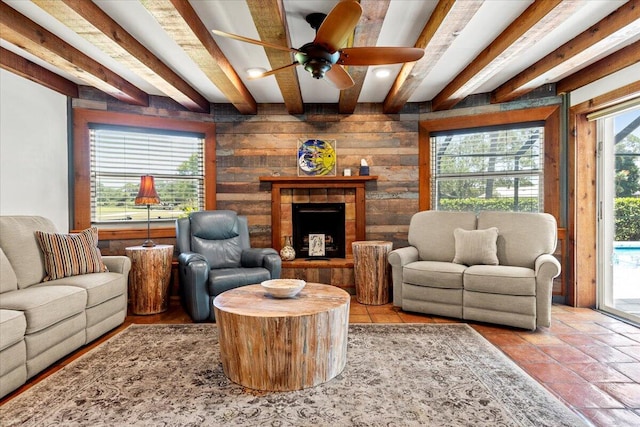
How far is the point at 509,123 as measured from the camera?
4.30 metres

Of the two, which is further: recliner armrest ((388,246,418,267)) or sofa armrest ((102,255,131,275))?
recliner armrest ((388,246,418,267))

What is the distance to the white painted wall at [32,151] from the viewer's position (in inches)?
126

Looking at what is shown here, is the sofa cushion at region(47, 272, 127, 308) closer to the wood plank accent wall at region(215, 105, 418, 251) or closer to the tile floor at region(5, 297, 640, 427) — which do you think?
the tile floor at region(5, 297, 640, 427)

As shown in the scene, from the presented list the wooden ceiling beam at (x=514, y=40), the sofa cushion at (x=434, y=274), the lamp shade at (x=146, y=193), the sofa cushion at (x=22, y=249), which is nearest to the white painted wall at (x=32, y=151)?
the sofa cushion at (x=22, y=249)

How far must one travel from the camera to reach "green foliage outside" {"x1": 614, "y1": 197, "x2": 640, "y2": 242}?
3.55 metres

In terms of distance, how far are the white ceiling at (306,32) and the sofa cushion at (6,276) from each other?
5.85 feet

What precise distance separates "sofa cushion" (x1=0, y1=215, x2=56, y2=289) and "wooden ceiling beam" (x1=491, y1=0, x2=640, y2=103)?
4.70 metres

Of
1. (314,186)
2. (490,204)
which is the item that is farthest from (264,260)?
(490,204)

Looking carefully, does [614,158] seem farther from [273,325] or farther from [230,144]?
[230,144]

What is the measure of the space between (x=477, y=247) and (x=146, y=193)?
349 cm

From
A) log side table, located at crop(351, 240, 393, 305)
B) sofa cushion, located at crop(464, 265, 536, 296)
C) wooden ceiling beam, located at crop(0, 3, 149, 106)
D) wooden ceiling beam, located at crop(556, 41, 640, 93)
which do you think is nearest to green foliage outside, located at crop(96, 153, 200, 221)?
wooden ceiling beam, located at crop(0, 3, 149, 106)

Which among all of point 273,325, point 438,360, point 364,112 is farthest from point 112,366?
point 364,112

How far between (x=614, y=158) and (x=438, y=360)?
300cm

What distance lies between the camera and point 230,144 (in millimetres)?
4816
